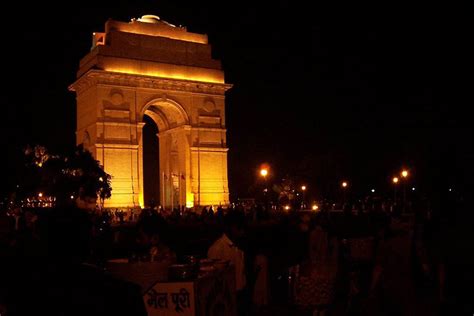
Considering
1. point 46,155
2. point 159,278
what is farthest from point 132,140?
point 159,278

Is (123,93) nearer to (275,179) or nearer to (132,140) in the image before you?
(132,140)

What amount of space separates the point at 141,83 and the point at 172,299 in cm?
3662

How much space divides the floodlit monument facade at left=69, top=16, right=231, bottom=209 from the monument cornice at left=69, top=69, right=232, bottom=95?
0.06 m

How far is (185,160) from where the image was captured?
44.0 meters

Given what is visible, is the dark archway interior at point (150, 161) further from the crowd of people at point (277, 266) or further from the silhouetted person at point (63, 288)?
the silhouetted person at point (63, 288)

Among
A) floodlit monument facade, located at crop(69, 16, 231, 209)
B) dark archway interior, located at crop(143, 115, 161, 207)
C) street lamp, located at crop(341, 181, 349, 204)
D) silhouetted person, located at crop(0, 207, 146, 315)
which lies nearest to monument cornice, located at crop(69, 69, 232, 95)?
floodlit monument facade, located at crop(69, 16, 231, 209)

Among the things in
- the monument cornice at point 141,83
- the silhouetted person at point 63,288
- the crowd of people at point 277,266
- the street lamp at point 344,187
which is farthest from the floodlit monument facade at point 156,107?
the silhouetted person at point 63,288

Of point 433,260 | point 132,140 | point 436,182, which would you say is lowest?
point 433,260

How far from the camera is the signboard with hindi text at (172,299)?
6348 mm

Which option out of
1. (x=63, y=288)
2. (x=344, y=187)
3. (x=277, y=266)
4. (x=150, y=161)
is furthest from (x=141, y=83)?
(x=63, y=288)

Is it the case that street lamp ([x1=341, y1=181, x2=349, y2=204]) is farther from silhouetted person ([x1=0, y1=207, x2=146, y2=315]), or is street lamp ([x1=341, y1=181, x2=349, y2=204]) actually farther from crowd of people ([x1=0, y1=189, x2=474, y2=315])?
silhouetted person ([x1=0, y1=207, x2=146, y2=315])

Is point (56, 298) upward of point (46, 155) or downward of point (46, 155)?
downward

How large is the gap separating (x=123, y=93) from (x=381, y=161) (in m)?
28.5

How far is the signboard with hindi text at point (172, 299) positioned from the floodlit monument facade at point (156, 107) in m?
34.0
